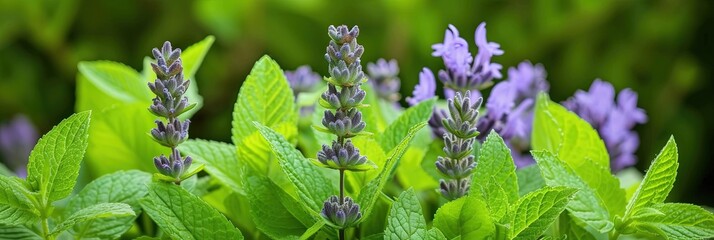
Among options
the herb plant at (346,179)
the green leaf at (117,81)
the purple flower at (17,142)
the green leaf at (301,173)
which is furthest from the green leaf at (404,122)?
the purple flower at (17,142)

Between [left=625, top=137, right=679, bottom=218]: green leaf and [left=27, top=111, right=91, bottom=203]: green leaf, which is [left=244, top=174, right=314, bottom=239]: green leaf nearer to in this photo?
[left=27, top=111, right=91, bottom=203]: green leaf

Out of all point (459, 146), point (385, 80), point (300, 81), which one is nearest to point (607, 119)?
point (385, 80)

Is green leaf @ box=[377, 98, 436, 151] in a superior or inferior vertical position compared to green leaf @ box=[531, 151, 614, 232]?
superior

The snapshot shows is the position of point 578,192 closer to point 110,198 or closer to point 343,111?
point 343,111

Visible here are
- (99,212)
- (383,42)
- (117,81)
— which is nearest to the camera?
(99,212)

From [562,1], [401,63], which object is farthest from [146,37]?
[562,1]

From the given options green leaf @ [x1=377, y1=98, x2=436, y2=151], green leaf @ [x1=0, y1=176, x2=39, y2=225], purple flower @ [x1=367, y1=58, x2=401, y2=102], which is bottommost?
green leaf @ [x1=0, y1=176, x2=39, y2=225]

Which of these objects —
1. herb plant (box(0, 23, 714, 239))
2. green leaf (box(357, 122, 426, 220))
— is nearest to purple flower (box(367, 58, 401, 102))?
herb plant (box(0, 23, 714, 239))

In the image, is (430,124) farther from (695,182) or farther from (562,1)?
(695,182)
